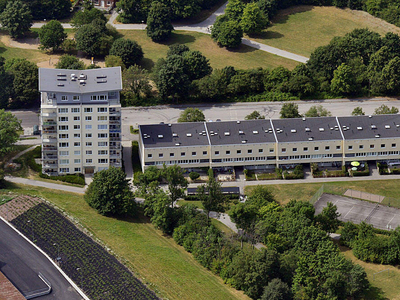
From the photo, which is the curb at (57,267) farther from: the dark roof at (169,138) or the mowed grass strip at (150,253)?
the dark roof at (169,138)

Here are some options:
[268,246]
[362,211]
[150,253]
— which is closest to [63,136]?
[150,253]

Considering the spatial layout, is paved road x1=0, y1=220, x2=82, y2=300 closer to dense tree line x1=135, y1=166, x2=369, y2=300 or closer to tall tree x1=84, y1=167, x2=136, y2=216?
tall tree x1=84, y1=167, x2=136, y2=216

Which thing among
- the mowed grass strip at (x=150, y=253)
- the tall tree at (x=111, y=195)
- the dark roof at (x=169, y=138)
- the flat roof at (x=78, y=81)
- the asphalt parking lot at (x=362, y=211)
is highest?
the flat roof at (x=78, y=81)

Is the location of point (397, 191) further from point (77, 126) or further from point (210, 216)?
point (77, 126)

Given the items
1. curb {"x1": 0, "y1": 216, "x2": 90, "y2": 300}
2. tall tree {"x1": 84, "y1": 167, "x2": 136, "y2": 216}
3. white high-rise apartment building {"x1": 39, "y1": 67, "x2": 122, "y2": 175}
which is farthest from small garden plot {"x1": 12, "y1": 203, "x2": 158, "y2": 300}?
white high-rise apartment building {"x1": 39, "y1": 67, "x2": 122, "y2": 175}

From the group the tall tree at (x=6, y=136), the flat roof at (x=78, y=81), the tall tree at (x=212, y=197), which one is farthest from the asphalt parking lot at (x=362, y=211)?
the tall tree at (x=6, y=136)
